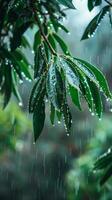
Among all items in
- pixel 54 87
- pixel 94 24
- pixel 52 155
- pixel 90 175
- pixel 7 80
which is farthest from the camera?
pixel 52 155

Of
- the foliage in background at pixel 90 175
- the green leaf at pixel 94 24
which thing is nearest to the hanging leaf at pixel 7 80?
the green leaf at pixel 94 24

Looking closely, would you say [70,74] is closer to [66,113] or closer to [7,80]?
[66,113]

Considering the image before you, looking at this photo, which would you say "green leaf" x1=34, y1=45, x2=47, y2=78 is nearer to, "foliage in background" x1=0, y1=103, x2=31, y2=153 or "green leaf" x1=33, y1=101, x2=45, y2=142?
"green leaf" x1=33, y1=101, x2=45, y2=142

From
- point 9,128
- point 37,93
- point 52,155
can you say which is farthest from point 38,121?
point 52,155

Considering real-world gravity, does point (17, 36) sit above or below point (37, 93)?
above

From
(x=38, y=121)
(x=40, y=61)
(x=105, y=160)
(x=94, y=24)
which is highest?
(x=94, y=24)

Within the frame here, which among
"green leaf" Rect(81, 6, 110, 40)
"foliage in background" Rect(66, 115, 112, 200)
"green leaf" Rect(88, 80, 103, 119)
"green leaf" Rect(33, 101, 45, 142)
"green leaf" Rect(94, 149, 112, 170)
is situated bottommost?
"foliage in background" Rect(66, 115, 112, 200)

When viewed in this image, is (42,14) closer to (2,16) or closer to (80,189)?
(2,16)

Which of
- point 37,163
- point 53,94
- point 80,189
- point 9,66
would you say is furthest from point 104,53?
point 53,94

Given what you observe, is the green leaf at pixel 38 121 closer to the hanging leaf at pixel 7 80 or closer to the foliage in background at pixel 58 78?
the foliage in background at pixel 58 78

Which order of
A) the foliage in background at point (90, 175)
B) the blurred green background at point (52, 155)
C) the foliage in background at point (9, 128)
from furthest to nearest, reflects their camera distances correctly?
the blurred green background at point (52, 155) < the foliage in background at point (90, 175) < the foliage in background at point (9, 128)

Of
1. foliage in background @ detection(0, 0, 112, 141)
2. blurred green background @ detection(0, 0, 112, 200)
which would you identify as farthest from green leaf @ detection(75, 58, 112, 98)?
blurred green background @ detection(0, 0, 112, 200)
